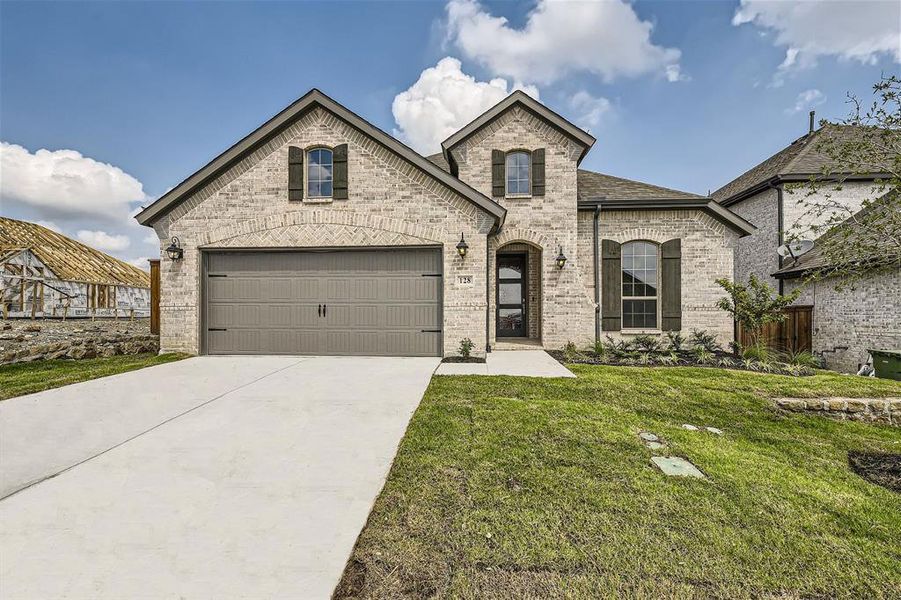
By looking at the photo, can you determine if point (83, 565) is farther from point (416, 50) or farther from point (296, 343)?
point (416, 50)

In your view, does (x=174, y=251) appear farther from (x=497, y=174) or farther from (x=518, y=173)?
(x=518, y=173)

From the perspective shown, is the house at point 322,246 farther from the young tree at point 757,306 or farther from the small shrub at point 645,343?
the young tree at point 757,306

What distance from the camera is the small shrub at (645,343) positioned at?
10.2m

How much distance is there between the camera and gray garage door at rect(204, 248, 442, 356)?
372 inches

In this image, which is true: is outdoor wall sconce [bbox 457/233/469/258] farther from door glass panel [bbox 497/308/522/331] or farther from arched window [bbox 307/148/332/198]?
door glass panel [bbox 497/308/522/331]

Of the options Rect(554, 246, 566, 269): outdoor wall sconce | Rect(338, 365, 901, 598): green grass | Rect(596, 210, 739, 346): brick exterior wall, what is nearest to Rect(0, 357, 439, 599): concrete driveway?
Rect(338, 365, 901, 598): green grass

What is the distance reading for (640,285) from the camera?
37.7ft

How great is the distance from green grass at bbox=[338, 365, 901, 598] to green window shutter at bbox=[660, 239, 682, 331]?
6172 mm

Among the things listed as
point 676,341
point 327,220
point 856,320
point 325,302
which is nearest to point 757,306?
point 676,341

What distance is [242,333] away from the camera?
966 centimetres

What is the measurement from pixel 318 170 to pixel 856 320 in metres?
14.8

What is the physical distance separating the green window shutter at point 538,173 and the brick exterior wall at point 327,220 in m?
2.54

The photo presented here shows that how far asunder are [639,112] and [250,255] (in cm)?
1381

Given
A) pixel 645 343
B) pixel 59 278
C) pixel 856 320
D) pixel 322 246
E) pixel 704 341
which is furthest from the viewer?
pixel 59 278
